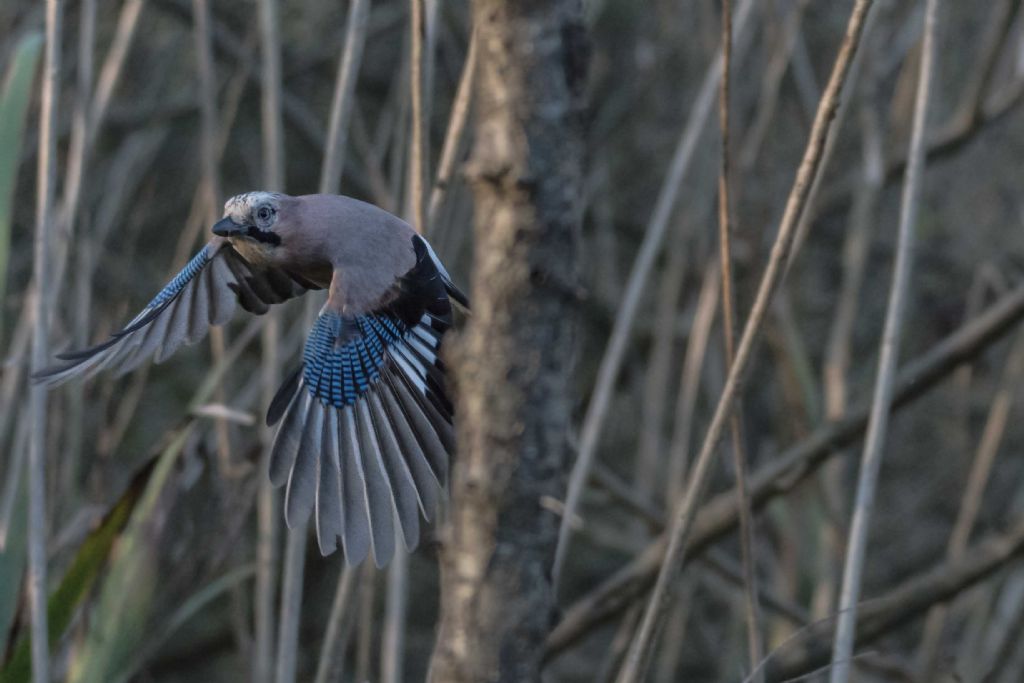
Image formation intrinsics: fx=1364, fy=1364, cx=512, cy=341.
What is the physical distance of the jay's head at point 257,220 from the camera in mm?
1585

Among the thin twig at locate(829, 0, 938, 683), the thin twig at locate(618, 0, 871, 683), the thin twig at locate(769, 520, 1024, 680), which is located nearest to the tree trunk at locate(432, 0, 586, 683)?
the thin twig at locate(618, 0, 871, 683)

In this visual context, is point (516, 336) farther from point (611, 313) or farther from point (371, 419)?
point (611, 313)

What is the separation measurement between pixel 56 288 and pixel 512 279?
1142 mm

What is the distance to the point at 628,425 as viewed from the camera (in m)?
3.55

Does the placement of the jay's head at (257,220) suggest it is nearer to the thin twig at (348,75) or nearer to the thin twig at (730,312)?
the thin twig at (348,75)

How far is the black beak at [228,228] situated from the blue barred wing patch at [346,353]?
0.52 ft

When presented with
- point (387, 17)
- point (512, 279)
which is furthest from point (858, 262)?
point (512, 279)

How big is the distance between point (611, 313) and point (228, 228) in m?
1.56

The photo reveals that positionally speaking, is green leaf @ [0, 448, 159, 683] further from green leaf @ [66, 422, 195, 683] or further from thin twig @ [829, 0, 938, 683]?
thin twig @ [829, 0, 938, 683]

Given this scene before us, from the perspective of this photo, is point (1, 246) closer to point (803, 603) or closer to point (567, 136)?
point (567, 136)

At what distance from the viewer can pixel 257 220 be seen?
1.60m

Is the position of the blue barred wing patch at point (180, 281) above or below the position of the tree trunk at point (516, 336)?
below

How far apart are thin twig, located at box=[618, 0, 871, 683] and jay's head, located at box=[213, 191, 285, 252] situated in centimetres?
67

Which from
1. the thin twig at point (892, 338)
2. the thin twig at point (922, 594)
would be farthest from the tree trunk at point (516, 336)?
the thin twig at point (922, 594)
